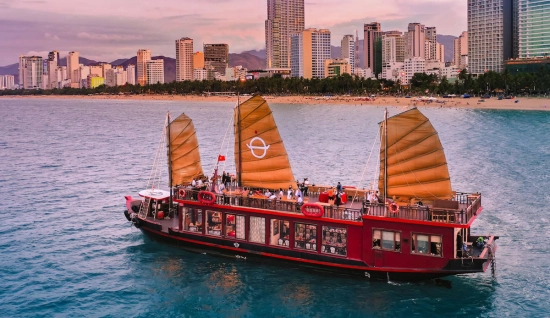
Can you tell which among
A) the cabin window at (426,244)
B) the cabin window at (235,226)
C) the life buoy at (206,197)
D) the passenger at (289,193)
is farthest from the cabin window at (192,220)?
the cabin window at (426,244)

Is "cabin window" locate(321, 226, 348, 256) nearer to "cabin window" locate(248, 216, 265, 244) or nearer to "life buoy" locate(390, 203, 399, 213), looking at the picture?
"life buoy" locate(390, 203, 399, 213)

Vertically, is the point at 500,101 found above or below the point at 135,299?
above

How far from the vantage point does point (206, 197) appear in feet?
84.8

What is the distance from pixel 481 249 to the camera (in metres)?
23.2

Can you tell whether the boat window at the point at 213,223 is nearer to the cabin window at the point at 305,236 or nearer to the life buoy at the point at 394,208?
the cabin window at the point at 305,236

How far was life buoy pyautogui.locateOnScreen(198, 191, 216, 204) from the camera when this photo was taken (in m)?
25.7

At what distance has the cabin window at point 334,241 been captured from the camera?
23.4m

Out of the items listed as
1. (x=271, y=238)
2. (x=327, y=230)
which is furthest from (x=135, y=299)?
(x=327, y=230)

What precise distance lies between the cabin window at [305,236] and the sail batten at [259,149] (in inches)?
121

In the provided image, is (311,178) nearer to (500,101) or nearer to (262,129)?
(262,129)

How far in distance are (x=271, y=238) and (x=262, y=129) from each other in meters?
5.04

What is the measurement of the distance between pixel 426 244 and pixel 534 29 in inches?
7723

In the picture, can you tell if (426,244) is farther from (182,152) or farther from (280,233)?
(182,152)

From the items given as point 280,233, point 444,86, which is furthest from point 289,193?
point 444,86
